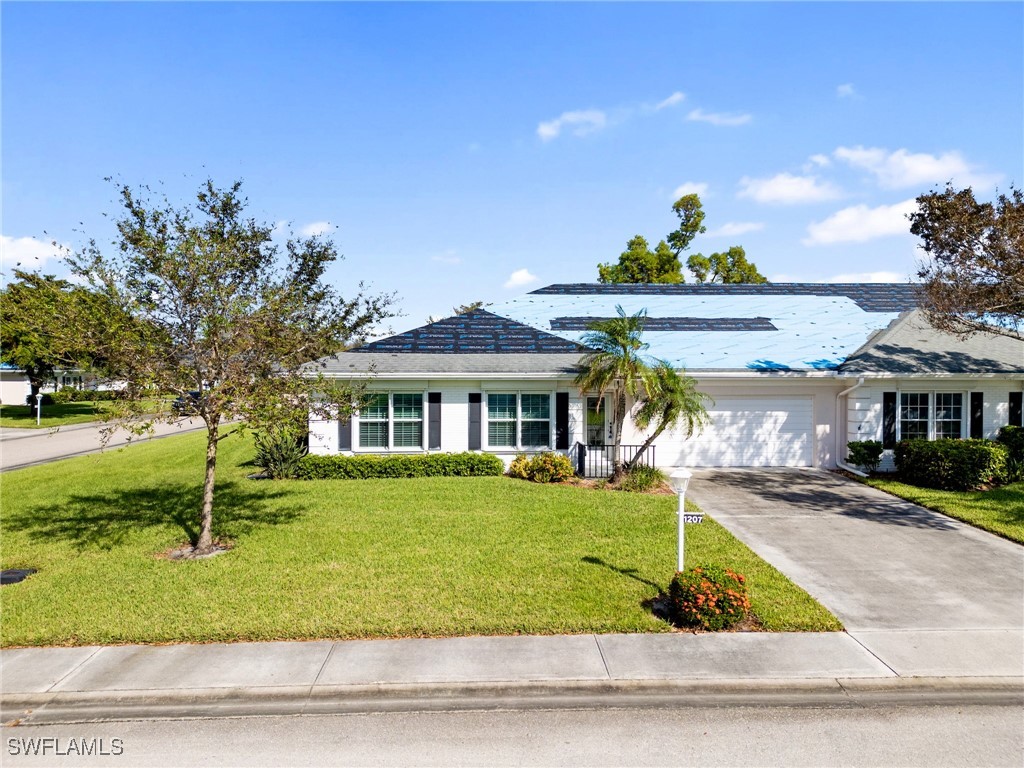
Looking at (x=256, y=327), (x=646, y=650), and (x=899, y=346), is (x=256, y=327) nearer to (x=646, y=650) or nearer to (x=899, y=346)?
(x=646, y=650)

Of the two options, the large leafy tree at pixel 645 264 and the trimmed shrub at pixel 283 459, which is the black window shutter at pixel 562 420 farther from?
the large leafy tree at pixel 645 264

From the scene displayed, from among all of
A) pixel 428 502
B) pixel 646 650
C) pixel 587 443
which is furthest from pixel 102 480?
pixel 646 650

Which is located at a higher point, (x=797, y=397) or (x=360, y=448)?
(x=797, y=397)

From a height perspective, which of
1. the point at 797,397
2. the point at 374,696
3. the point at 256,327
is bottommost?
the point at 374,696

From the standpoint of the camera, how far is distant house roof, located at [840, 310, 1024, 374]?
16.7m

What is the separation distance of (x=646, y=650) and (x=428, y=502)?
7421mm

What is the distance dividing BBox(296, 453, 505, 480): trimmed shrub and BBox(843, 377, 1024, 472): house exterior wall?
33.6ft

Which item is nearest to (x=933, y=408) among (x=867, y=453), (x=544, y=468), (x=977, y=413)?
(x=977, y=413)

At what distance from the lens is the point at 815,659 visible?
21.1 ft

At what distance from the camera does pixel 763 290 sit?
24.3m

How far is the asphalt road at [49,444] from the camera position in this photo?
2294 centimetres

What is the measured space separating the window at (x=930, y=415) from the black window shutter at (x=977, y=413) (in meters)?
0.29

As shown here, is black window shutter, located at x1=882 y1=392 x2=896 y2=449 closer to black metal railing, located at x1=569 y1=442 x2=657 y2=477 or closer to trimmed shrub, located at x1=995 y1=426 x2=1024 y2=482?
Result: trimmed shrub, located at x1=995 y1=426 x2=1024 y2=482

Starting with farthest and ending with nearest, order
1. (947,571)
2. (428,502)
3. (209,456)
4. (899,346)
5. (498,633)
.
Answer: (899,346) < (428,502) < (209,456) < (947,571) < (498,633)
